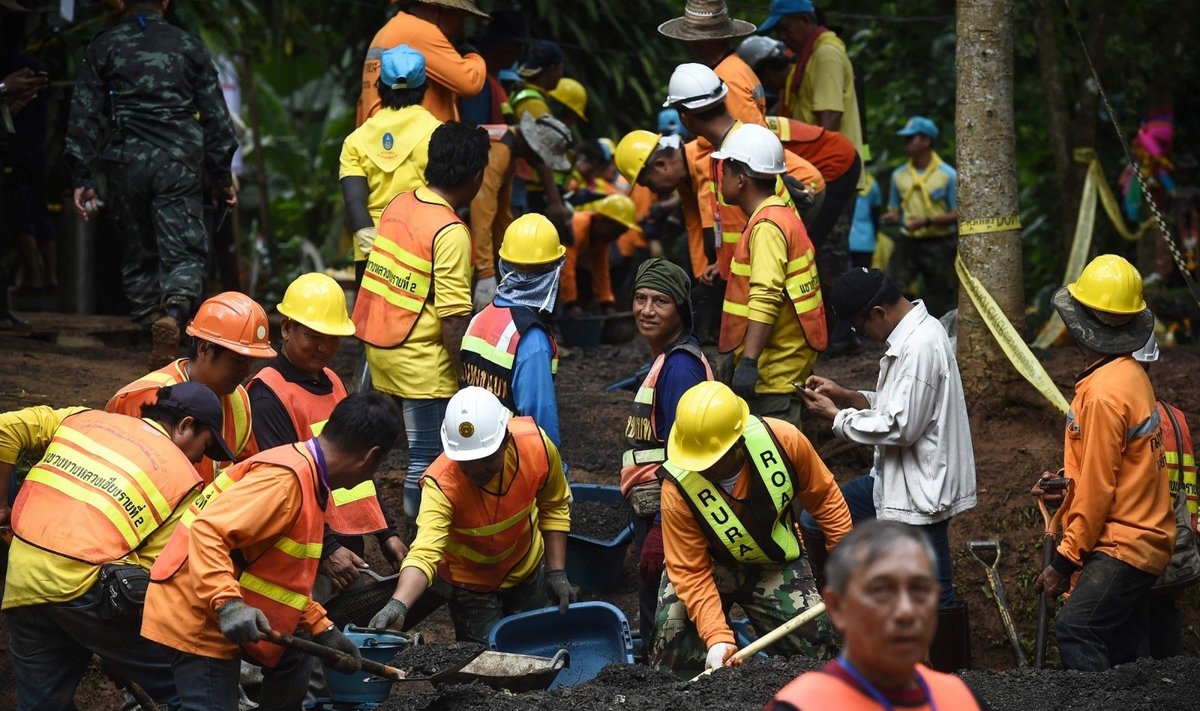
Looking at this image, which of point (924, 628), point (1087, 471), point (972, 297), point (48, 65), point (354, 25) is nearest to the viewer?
point (924, 628)

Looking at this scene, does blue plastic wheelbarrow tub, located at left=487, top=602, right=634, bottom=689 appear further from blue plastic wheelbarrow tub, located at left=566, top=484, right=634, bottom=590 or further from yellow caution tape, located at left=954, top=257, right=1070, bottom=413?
yellow caution tape, located at left=954, top=257, right=1070, bottom=413

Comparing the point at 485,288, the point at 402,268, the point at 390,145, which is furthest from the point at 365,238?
the point at 485,288

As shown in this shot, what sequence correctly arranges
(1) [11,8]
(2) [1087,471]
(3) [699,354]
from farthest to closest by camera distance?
1. (1) [11,8]
2. (3) [699,354]
3. (2) [1087,471]

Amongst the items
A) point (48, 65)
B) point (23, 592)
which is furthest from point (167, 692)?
point (48, 65)

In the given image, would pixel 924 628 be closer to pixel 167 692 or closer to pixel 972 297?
pixel 167 692

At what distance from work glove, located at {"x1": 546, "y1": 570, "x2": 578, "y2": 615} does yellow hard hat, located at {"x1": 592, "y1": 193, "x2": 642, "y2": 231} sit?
5777 mm

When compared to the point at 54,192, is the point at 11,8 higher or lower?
higher

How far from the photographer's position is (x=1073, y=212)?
11398 millimetres

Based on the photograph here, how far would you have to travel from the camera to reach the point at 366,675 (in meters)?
5.24

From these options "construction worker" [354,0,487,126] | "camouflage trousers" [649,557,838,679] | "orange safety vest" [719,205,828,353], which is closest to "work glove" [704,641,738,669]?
"camouflage trousers" [649,557,838,679]

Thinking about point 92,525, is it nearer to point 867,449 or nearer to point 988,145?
point 867,449

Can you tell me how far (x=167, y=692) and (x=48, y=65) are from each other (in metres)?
6.24

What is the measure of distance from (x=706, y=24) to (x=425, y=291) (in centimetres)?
264

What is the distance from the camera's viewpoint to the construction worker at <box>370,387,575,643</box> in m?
5.26
